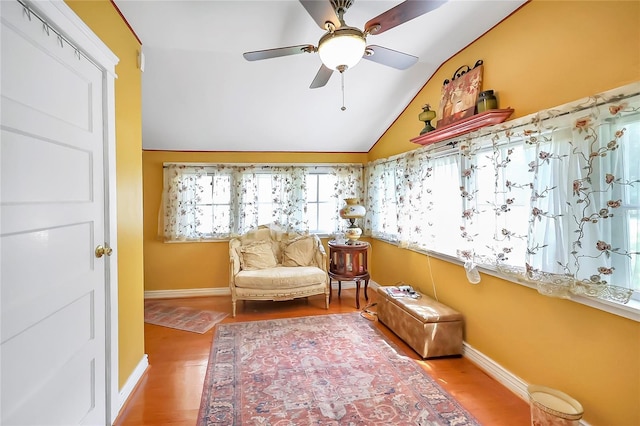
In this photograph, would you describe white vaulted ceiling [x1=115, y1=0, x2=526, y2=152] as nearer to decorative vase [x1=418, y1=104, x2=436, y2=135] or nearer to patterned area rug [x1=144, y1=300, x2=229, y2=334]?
decorative vase [x1=418, y1=104, x2=436, y2=135]

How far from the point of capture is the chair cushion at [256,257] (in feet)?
13.2

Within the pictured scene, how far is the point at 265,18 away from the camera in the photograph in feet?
7.41

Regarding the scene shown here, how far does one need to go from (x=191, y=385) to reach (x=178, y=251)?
97.8 inches

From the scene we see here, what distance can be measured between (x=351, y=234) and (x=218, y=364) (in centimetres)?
217

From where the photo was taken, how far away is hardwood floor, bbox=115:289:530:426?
6.26 ft

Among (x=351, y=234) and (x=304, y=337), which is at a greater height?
(x=351, y=234)

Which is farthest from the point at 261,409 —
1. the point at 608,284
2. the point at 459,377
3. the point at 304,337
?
the point at 608,284

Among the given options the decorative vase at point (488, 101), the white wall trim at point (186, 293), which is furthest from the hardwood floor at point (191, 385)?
the decorative vase at point (488, 101)

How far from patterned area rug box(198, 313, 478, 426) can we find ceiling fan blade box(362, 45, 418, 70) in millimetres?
2217

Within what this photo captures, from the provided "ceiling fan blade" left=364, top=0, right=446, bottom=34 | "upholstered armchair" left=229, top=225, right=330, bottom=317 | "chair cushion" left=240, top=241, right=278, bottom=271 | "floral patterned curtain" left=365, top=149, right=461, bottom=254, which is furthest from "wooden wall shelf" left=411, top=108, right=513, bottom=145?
"chair cushion" left=240, top=241, right=278, bottom=271

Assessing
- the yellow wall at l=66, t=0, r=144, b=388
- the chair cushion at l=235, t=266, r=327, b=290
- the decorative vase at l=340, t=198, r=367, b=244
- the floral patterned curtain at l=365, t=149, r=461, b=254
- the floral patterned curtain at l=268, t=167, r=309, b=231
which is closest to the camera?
the yellow wall at l=66, t=0, r=144, b=388

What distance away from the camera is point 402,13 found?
1.50 meters

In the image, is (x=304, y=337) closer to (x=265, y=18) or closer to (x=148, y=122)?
(x=265, y=18)

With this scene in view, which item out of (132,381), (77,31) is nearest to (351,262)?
(132,381)
